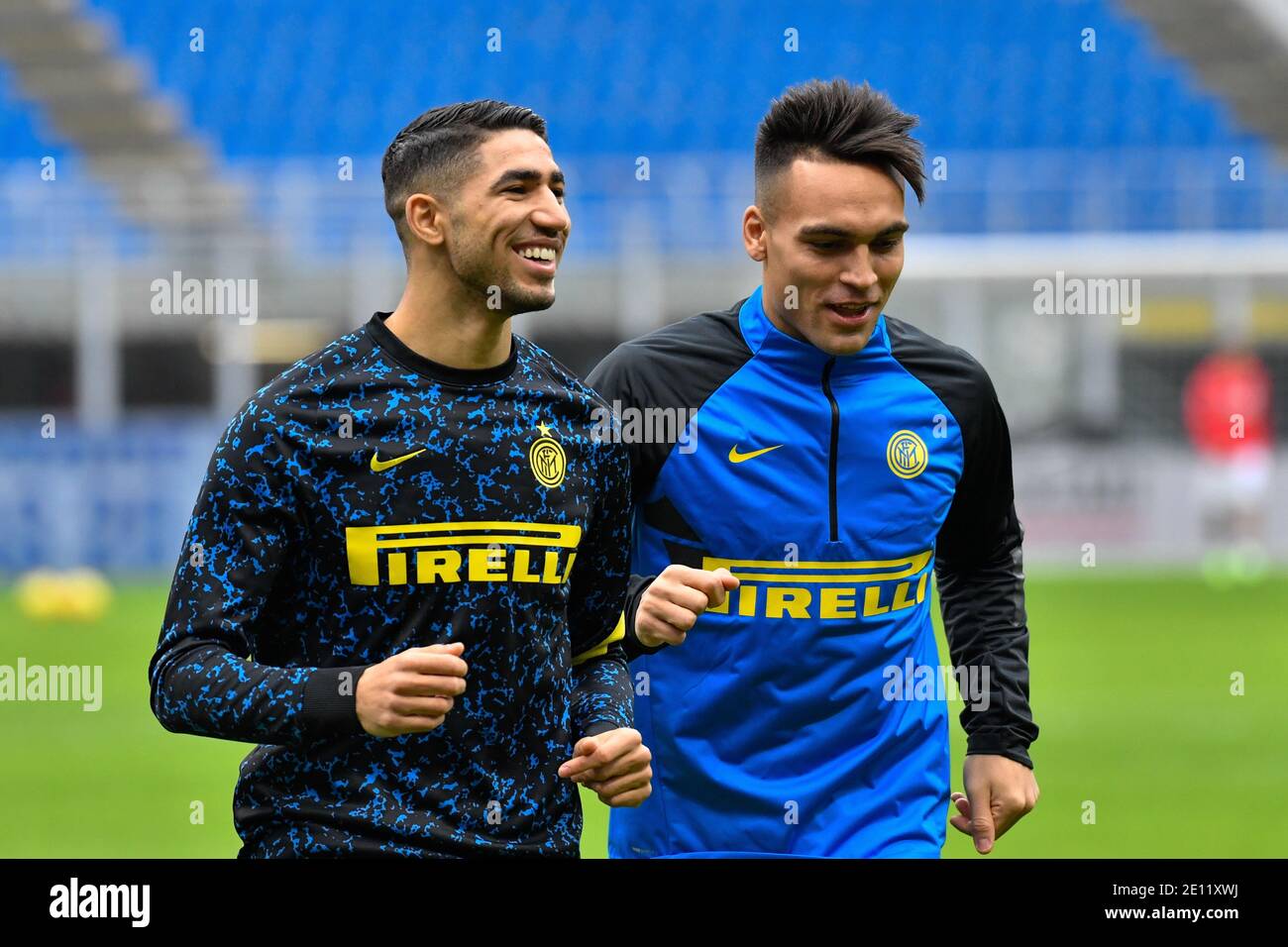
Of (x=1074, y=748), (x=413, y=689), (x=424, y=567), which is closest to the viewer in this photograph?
(x=413, y=689)

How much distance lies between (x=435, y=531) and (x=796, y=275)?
0.91m

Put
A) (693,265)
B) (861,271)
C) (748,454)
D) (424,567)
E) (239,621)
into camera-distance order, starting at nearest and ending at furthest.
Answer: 1. (239,621)
2. (424,567)
3. (861,271)
4. (748,454)
5. (693,265)

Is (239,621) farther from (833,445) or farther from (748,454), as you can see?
(833,445)

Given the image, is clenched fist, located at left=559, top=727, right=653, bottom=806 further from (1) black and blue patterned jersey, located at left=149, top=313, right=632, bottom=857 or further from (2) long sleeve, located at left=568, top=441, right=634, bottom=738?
(2) long sleeve, located at left=568, top=441, right=634, bottom=738

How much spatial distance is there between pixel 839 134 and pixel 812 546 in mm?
714

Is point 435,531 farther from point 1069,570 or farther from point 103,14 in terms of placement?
point 103,14

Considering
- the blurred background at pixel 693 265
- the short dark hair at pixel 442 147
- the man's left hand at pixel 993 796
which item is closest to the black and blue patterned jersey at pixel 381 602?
the short dark hair at pixel 442 147

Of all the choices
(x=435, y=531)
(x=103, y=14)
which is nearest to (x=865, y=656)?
(x=435, y=531)

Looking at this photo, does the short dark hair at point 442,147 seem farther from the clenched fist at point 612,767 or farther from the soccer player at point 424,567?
the clenched fist at point 612,767

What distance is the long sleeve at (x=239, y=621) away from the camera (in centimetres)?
236

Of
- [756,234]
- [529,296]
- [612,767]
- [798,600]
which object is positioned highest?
[756,234]

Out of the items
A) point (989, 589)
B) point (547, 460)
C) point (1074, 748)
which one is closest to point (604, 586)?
point (547, 460)

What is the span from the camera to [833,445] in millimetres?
3232

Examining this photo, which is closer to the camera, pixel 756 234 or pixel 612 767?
pixel 612 767
